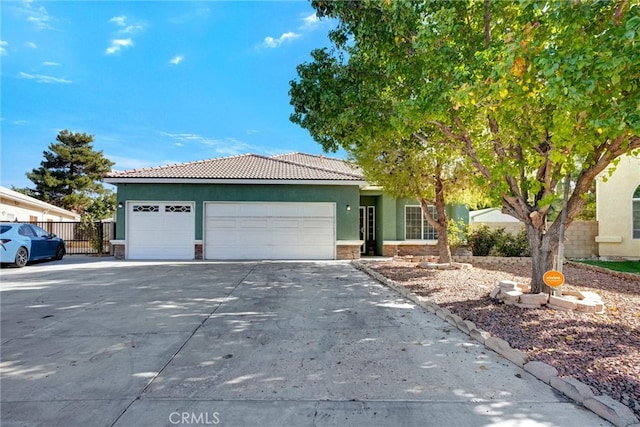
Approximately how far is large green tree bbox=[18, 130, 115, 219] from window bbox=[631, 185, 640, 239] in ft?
117

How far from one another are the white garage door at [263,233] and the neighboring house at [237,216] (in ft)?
0.13

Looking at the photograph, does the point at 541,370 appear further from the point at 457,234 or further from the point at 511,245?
the point at 511,245

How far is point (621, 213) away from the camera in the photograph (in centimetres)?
1269

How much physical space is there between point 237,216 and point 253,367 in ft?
35.8

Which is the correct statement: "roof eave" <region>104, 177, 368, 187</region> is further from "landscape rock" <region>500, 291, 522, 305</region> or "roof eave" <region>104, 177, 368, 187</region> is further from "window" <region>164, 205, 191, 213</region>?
"landscape rock" <region>500, 291, 522, 305</region>

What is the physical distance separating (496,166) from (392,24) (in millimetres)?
3132

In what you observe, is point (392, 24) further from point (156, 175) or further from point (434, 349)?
point (156, 175)

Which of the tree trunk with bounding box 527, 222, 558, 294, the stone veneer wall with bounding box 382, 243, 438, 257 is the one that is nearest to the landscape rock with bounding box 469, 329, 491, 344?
the tree trunk with bounding box 527, 222, 558, 294

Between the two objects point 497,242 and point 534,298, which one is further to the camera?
point 497,242

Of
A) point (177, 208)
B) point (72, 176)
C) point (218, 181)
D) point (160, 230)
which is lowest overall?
point (160, 230)

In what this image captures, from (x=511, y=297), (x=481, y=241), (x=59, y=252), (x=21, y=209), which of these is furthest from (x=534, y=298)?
(x=21, y=209)

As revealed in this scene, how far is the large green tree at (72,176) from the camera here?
31.2 metres

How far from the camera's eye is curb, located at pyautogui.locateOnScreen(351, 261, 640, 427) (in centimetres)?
247

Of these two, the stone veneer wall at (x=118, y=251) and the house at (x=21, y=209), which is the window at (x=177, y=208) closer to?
the stone veneer wall at (x=118, y=251)
